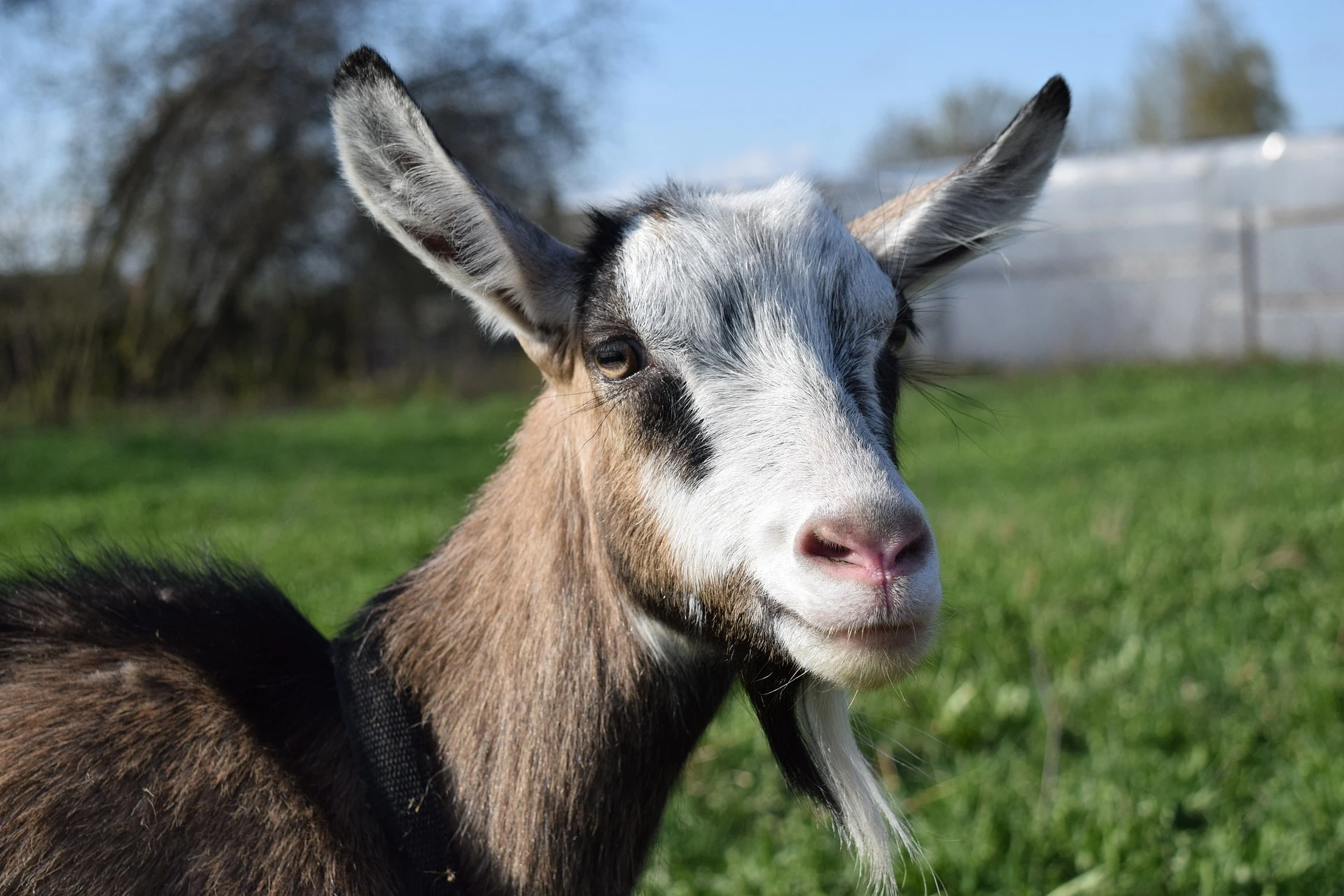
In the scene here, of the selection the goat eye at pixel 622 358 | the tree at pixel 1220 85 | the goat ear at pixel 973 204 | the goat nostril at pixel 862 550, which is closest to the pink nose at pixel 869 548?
the goat nostril at pixel 862 550

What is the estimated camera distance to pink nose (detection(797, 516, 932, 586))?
1.91m

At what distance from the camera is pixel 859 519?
191 centimetres

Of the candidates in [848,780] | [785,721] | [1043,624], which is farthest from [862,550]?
[1043,624]

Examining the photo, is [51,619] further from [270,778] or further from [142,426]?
[142,426]

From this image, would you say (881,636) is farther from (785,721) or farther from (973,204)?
(973,204)

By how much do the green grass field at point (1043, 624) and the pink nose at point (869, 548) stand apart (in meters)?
0.47

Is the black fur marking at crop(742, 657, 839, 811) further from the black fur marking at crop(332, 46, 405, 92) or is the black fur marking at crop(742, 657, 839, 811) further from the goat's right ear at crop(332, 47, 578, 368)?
the black fur marking at crop(332, 46, 405, 92)

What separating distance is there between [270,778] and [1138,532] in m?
5.69

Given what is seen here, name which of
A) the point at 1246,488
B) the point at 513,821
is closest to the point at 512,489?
the point at 513,821

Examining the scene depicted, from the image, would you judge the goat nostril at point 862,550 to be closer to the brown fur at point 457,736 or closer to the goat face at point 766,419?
the goat face at point 766,419

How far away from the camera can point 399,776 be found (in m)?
2.26

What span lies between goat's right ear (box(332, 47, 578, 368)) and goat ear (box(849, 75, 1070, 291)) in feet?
2.75

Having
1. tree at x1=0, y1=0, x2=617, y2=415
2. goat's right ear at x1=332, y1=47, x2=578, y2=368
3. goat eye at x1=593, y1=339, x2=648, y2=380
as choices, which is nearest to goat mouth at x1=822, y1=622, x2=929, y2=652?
goat eye at x1=593, y1=339, x2=648, y2=380

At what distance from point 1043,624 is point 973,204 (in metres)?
2.79
